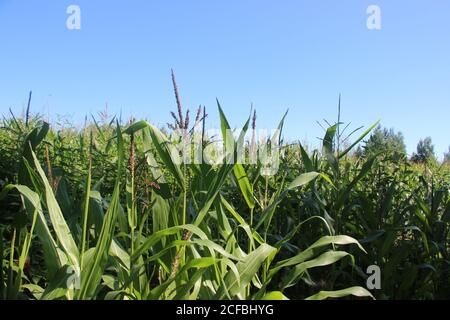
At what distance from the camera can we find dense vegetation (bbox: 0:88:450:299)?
4.73ft

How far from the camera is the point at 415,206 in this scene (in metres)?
2.37

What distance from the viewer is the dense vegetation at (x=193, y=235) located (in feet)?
4.73

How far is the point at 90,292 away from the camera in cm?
145

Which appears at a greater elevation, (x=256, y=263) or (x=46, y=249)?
(x=46, y=249)

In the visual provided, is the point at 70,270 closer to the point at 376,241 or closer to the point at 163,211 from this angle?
the point at 163,211

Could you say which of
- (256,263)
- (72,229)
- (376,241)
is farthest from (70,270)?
(376,241)

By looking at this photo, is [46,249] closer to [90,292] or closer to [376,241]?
[90,292]

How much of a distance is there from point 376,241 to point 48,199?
1.51m

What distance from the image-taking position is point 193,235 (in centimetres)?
178

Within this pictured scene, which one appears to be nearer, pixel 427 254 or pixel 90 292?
pixel 90 292
